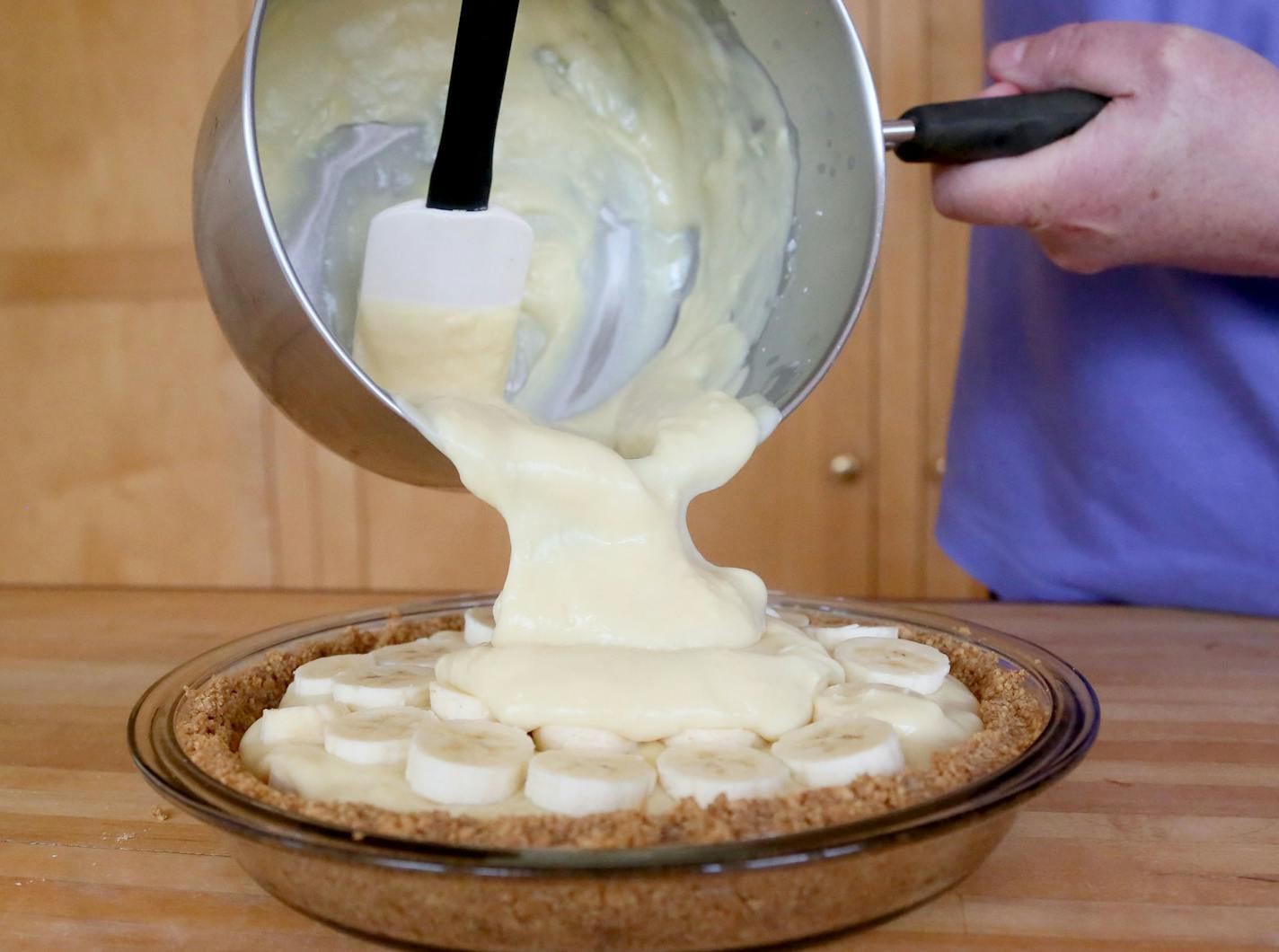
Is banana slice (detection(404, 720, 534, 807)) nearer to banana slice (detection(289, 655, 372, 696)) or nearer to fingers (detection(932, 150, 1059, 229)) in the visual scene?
banana slice (detection(289, 655, 372, 696))

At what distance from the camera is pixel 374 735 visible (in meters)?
0.94

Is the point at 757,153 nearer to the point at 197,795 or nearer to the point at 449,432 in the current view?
the point at 449,432

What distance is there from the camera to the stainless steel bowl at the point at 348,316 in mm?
893

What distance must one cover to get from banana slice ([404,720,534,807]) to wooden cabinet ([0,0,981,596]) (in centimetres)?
192

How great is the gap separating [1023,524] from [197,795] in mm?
1274

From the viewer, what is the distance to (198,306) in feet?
9.45

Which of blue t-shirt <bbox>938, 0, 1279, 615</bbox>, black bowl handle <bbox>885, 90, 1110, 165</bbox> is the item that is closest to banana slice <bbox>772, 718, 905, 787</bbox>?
black bowl handle <bbox>885, 90, 1110, 165</bbox>

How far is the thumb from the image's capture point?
118cm

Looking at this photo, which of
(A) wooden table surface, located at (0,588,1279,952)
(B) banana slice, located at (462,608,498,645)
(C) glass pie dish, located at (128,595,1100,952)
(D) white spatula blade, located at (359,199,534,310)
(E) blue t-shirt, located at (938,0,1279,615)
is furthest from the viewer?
(E) blue t-shirt, located at (938,0,1279,615)

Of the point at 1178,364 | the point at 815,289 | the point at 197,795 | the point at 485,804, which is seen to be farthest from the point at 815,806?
the point at 1178,364

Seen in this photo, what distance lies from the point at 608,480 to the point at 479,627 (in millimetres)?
229

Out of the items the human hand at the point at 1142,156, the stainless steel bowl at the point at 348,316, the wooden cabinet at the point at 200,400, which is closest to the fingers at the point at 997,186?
the human hand at the point at 1142,156

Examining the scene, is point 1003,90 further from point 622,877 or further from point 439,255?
point 622,877

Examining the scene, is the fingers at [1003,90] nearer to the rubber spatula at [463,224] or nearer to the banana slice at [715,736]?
the rubber spatula at [463,224]
